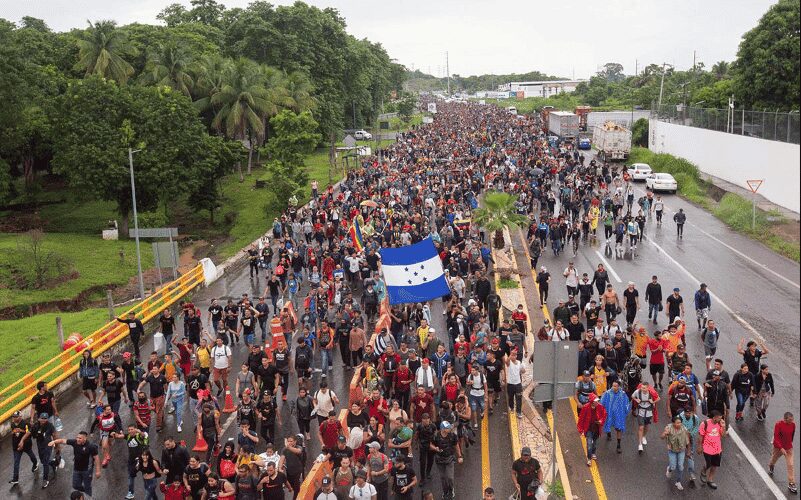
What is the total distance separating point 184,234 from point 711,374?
35442 millimetres

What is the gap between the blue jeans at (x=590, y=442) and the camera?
12.5m

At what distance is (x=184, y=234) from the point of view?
43.9m

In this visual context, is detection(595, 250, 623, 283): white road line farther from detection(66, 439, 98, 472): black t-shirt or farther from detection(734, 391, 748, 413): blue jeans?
detection(66, 439, 98, 472): black t-shirt

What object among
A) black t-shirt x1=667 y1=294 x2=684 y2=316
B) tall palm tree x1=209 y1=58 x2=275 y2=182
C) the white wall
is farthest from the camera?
tall palm tree x1=209 y1=58 x2=275 y2=182

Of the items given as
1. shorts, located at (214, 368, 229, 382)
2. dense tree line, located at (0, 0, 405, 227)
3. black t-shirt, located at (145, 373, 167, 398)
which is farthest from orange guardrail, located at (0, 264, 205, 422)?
dense tree line, located at (0, 0, 405, 227)

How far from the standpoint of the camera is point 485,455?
1316 centimetres

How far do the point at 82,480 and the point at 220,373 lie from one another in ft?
14.8

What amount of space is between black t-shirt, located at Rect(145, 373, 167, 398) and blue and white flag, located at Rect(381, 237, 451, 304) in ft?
19.4

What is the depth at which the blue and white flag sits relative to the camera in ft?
61.1

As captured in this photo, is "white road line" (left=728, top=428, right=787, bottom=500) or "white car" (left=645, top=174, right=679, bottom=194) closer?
"white road line" (left=728, top=428, right=787, bottom=500)

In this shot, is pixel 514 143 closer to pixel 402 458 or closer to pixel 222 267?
pixel 222 267

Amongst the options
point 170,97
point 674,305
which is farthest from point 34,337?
point 170,97

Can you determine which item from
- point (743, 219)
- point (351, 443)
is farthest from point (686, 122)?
point (351, 443)

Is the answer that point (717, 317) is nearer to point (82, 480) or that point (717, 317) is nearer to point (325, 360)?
point (325, 360)
